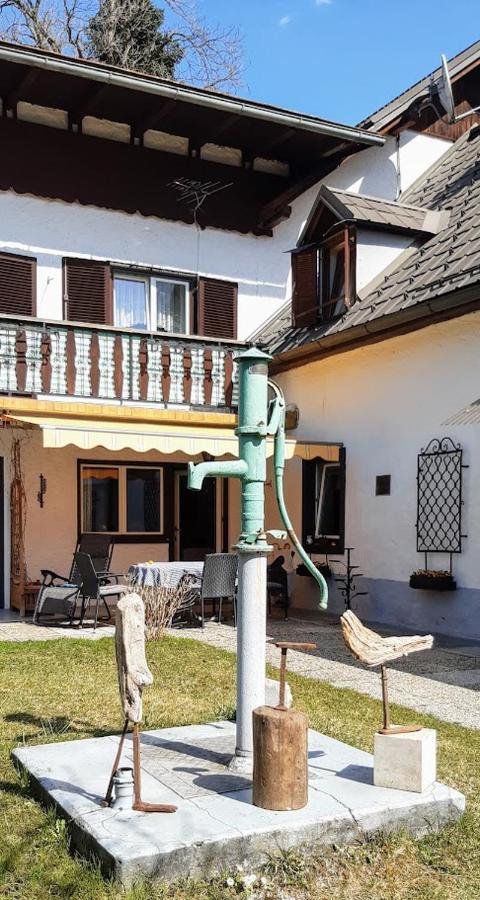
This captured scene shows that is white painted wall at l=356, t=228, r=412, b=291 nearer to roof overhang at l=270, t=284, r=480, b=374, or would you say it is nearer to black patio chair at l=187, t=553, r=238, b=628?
roof overhang at l=270, t=284, r=480, b=374

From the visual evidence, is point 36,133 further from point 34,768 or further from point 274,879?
point 274,879

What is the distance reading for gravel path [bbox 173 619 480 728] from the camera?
725 centimetres

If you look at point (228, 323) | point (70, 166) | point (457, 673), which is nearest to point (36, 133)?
point (70, 166)

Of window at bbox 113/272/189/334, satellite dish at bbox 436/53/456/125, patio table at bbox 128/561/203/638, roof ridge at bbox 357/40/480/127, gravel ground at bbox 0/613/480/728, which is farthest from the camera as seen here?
roof ridge at bbox 357/40/480/127

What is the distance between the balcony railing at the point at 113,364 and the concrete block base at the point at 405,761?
28.8ft

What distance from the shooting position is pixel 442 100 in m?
15.1

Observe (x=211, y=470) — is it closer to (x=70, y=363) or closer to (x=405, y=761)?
(x=405, y=761)

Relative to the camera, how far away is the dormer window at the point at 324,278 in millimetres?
13375

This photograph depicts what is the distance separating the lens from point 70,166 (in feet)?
45.9

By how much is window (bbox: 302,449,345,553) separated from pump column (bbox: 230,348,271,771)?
28.5 feet

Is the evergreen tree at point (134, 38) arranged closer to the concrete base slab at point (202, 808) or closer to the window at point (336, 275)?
the window at point (336, 275)

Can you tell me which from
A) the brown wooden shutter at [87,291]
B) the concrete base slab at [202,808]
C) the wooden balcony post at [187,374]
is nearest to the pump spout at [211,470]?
the concrete base slab at [202,808]

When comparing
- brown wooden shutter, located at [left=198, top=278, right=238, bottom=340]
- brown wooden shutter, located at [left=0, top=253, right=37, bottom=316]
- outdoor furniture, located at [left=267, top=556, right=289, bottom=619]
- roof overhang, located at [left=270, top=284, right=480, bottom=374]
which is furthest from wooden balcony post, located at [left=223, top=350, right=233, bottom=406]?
brown wooden shutter, located at [left=0, top=253, right=37, bottom=316]

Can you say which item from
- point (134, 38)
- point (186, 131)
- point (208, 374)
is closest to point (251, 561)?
point (208, 374)
